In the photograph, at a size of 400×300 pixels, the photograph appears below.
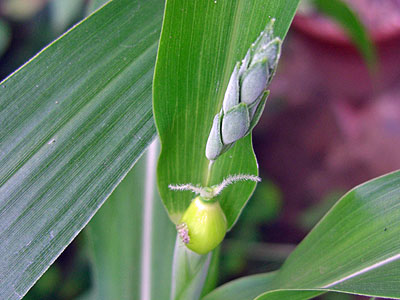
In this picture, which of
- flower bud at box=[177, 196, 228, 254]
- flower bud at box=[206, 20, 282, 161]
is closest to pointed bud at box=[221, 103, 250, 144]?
flower bud at box=[206, 20, 282, 161]

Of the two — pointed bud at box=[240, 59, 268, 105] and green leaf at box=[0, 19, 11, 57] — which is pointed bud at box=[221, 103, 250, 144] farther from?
green leaf at box=[0, 19, 11, 57]

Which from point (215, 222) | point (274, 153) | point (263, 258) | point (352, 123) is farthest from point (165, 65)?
point (352, 123)

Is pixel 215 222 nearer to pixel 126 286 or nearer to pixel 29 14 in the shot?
pixel 126 286

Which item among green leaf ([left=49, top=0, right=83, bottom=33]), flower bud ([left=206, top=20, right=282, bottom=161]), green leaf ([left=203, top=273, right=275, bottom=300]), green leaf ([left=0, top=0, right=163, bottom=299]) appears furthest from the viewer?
green leaf ([left=49, top=0, right=83, bottom=33])

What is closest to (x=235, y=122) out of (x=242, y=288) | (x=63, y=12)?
(x=242, y=288)

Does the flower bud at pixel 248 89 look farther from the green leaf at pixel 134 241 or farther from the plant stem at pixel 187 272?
the green leaf at pixel 134 241

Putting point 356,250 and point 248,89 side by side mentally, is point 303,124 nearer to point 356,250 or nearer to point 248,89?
point 356,250

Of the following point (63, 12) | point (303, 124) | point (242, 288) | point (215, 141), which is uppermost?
point (215, 141)
